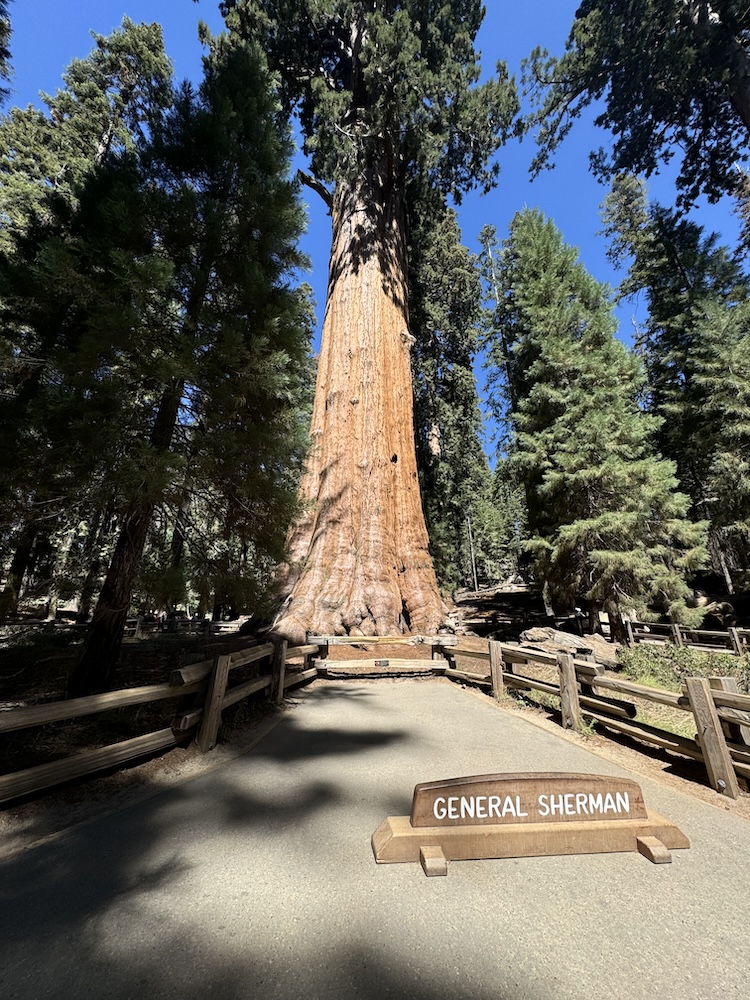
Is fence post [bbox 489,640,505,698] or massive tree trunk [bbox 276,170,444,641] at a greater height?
massive tree trunk [bbox 276,170,444,641]

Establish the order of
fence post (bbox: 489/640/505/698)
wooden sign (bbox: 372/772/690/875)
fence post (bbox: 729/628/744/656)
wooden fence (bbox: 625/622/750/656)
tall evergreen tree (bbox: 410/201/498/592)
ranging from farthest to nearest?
tall evergreen tree (bbox: 410/201/498/592) → wooden fence (bbox: 625/622/750/656) → fence post (bbox: 729/628/744/656) → fence post (bbox: 489/640/505/698) → wooden sign (bbox: 372/772/690/875)

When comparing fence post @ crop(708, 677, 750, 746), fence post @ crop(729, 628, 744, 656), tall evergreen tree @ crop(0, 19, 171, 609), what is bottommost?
fence post @ crop(708, 677, 750, 746)

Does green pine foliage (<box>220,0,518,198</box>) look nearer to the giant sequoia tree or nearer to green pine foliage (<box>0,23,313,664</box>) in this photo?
the giant sequoia tree

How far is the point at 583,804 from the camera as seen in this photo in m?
2.81

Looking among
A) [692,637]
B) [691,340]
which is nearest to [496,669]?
[692,637]

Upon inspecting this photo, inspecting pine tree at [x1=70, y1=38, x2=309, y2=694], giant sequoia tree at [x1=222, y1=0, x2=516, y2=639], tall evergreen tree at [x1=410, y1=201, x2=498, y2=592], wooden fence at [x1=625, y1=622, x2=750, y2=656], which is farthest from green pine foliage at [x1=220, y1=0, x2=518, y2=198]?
wooden fence at [x1=625, y1=622, x2=750, y2=656]

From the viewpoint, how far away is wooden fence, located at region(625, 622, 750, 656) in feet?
37.2

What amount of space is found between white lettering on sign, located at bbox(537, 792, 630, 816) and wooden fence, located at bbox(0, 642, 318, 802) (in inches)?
128

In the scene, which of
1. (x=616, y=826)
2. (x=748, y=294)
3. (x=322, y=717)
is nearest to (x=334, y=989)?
(x=616, y=826)

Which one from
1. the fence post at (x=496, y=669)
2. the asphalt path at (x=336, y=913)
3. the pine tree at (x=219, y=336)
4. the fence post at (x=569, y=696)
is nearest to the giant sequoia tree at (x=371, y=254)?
the fence post at (x=496, y=669)

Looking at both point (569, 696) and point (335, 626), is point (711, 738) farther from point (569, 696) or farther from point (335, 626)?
point (335, 626)

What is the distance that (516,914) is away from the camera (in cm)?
218

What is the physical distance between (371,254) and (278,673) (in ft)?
39.7

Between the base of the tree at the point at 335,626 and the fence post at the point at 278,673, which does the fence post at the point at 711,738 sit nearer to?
the fence post at the point at 278,673
